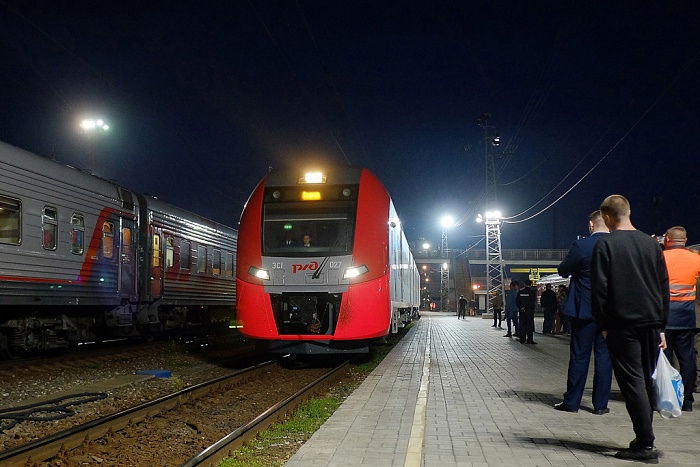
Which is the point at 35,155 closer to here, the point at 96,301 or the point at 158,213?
the point at 96,301

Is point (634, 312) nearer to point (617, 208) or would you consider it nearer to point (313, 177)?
point (617, 208)

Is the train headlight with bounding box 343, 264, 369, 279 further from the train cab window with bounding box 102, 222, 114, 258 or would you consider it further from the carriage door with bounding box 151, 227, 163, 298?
the carriage door with bounding box 151, 227, 163, 298

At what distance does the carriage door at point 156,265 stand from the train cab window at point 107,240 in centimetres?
212

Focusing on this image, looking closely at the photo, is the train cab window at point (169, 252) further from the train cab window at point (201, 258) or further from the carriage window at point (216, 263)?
the carriage window at point (216, 263)

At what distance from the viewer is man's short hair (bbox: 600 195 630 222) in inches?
213

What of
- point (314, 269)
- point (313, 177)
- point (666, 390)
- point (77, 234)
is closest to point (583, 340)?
point (666, 390)

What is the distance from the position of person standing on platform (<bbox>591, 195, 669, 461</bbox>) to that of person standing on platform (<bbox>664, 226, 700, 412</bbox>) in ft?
7.49

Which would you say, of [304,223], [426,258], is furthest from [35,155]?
[426,258]

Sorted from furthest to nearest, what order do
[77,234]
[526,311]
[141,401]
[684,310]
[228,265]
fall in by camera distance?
[228,265], [526,311], [77,234], [141,401], [684,310]

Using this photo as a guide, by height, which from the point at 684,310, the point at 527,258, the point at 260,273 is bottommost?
the point at 684,310

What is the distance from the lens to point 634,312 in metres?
5.05

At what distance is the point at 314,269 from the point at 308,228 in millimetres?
801

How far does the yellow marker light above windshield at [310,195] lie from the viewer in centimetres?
1220

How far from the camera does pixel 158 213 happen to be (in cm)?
1817
